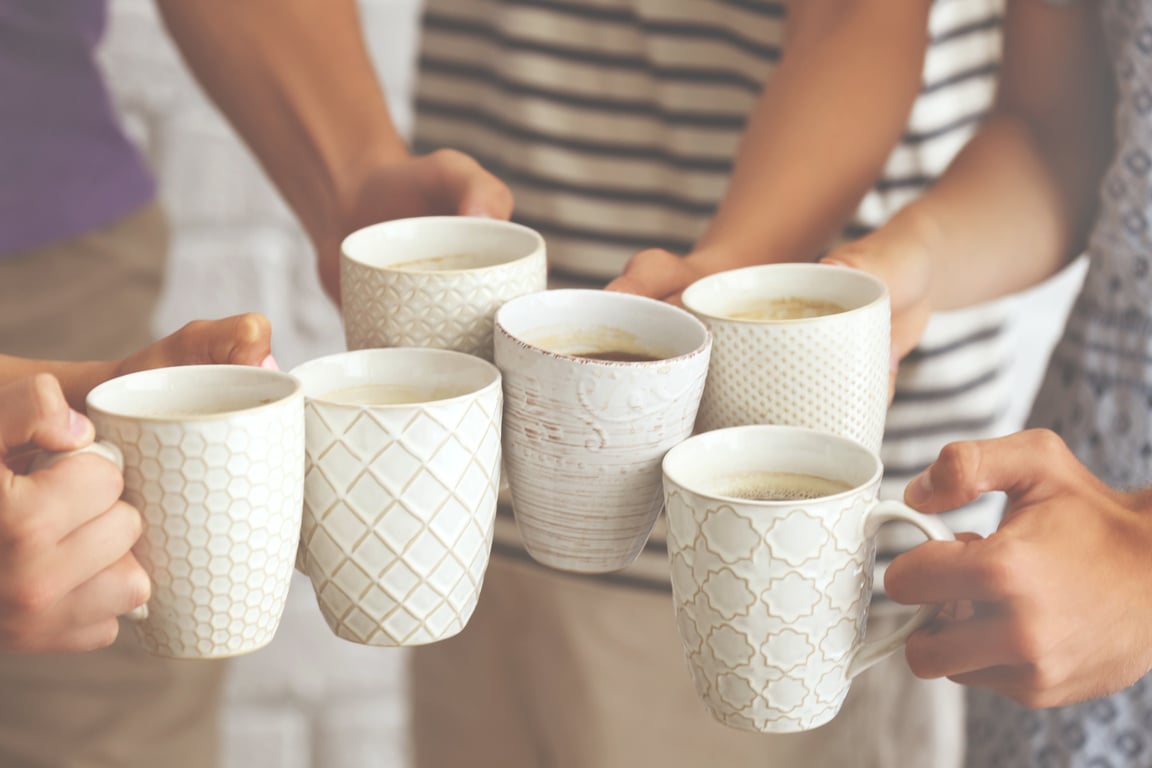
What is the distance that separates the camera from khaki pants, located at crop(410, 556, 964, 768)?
1.01 m

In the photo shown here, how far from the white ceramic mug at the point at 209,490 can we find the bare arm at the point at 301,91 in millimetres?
326

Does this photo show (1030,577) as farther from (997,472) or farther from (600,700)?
(600,700)

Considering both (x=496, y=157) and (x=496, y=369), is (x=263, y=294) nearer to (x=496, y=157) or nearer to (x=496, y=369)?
(x=496, y=157)

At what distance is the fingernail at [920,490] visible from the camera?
53 centimetres

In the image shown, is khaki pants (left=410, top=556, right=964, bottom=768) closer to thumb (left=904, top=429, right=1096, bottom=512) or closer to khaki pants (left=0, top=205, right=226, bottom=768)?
khaki pants (left=0, top=205, right=226, bottom=768)

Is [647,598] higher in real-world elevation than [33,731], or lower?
higher

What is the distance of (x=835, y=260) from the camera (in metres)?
0.67

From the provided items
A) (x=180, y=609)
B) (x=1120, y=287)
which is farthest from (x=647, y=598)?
(x=180, y=609)

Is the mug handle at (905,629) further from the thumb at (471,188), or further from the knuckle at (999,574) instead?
the thumb at (471,188)

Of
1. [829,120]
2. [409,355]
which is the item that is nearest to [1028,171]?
[829,120]

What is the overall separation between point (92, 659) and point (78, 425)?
708 millimetres

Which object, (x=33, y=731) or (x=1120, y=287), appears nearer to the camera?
(x=1120, y=287)

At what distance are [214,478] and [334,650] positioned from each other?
102 centimetres

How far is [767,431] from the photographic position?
56 centimetres
